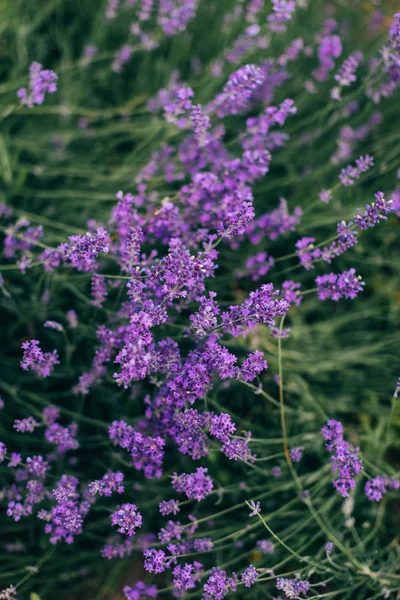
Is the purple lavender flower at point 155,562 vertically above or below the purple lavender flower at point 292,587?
above

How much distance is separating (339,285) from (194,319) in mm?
501

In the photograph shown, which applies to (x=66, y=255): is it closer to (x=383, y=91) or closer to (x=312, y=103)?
(x=383, y=91)

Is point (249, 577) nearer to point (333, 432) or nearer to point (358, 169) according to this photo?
point (333, 432)

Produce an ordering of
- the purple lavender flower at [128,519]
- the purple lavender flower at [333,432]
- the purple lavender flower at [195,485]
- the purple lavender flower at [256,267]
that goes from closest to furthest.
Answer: the purple lavender flower at [128,519] < the purple lavender flower at [195,485] < the purple lavender flower at [333,432] < the purple lavender flower at [256,267]

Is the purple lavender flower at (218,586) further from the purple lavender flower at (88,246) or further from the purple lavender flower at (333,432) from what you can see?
the purple lavender flower at (88,246)

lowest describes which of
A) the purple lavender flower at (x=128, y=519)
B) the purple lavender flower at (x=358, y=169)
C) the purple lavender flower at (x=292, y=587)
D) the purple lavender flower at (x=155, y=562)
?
the purple lavender flower at (x=292, y=587)

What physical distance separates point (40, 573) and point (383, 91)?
2342mm

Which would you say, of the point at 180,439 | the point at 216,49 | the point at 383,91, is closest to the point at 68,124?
the point at 216,49

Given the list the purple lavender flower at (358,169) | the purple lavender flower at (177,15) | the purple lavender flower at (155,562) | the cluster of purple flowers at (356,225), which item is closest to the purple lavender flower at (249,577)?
the purple lavender flower at (155,562)

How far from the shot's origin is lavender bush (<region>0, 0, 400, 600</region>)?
5.32ft

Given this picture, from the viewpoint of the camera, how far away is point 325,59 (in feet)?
8.16

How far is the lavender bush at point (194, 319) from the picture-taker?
5.32 feet

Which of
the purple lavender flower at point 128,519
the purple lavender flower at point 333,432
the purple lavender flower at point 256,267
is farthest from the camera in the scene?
the purple lavender flower at point 256,267

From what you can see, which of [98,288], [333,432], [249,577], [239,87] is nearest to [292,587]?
[249,577]
